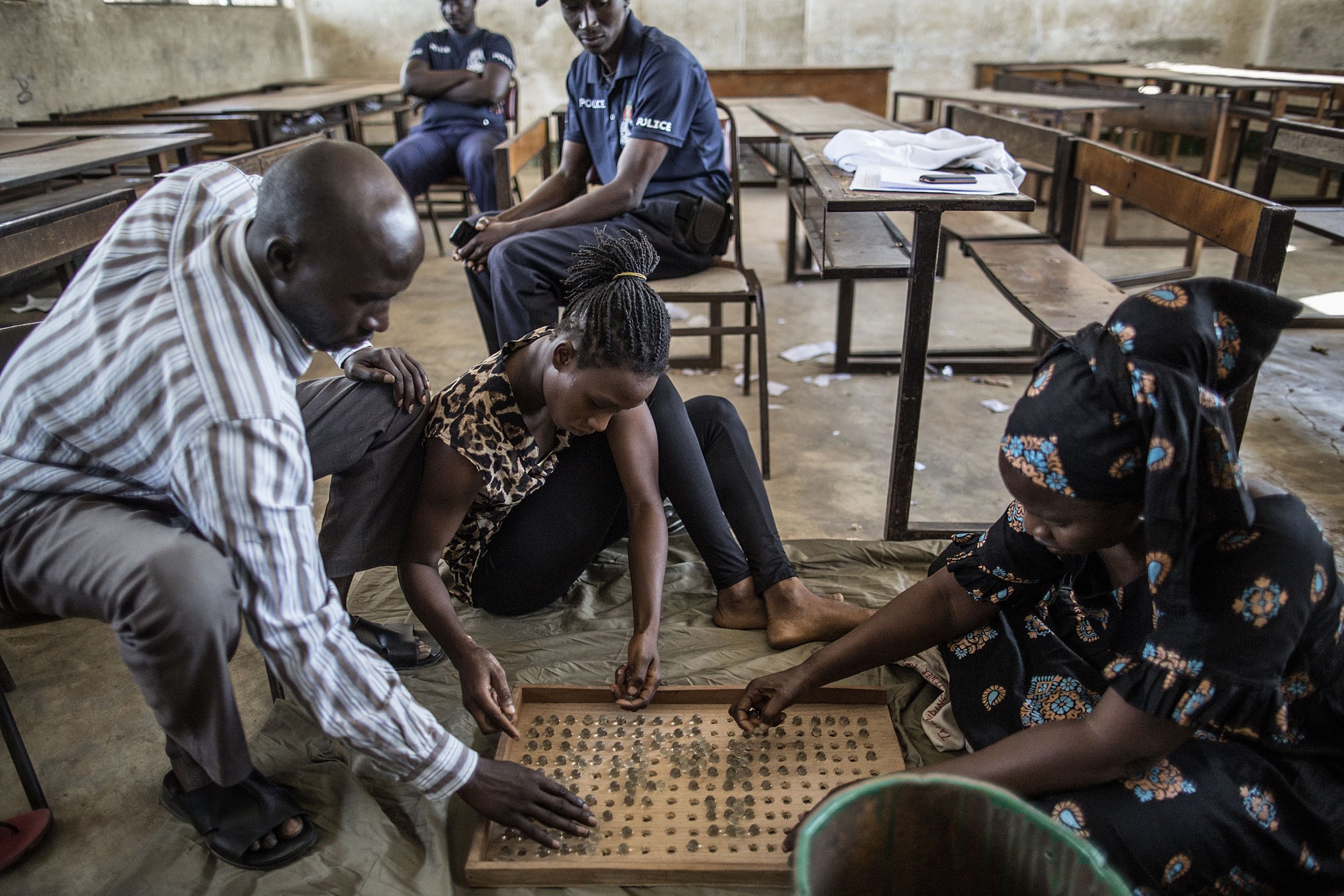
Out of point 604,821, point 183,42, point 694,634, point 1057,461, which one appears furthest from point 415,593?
point 183,42

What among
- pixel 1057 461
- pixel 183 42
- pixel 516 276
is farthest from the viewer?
pixel 183 42

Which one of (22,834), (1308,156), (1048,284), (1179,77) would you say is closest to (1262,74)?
(1179,77)

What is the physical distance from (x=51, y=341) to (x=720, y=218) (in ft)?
6.19

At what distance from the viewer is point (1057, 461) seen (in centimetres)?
100

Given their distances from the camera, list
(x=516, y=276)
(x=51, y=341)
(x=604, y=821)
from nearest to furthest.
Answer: (x=51, y=341)
(x=604, y=821)
(x=516, y=276)

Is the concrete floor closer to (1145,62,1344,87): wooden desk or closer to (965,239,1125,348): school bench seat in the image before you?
(965,239,1125,348): school bench seat

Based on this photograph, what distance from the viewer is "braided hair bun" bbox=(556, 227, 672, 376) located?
1.40 metres

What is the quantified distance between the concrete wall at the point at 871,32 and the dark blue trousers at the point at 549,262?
580 cm

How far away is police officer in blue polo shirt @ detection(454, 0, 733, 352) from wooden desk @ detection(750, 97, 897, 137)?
1.83 ft

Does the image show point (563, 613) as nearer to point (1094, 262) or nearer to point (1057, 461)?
point (1057, 461)

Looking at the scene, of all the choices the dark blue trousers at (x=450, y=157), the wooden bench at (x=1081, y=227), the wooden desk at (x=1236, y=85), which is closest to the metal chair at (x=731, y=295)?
the wooden bench at (x=1081, y=227)

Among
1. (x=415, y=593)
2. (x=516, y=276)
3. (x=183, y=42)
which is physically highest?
(x=183, y=42)

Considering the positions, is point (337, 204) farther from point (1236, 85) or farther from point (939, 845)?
point (1236, 85)

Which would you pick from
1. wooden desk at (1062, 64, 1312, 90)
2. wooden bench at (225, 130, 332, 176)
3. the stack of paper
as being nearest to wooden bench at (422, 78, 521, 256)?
wooden bench at (225, 130, 332, 176)
